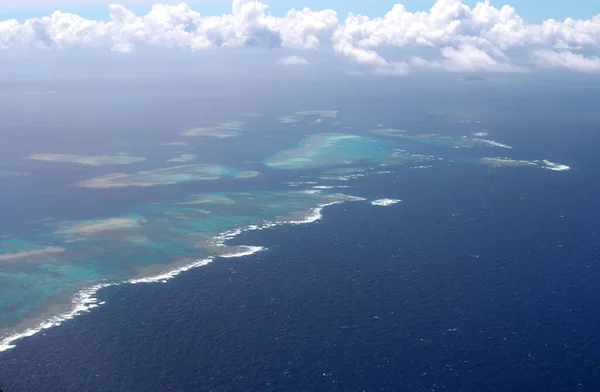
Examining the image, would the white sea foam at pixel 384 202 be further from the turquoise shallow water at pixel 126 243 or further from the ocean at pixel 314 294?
the turquoise shallow water at pixel 126 243

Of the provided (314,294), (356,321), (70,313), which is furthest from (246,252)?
(70,313)

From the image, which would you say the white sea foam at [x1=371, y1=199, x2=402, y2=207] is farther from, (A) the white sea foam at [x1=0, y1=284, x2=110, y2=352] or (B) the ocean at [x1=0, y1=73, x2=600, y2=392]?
(A) the white sea foam at [x1=0, y1=284, x2=110, y2=352]

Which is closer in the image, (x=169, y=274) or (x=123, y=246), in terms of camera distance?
(x=169, y=274)

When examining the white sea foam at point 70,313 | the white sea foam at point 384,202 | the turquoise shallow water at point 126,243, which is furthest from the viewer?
the white sea foam at point 384,202

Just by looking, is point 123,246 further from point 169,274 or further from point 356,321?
point 356,321

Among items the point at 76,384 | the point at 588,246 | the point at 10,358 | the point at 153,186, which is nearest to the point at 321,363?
the point at 76,384

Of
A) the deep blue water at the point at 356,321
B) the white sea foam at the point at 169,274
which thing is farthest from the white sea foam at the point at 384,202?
the white sea foam at the point at 169,274

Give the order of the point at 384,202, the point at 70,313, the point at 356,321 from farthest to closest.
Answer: the point at 384,202 < the point at 70,313 < the point at 356,321
